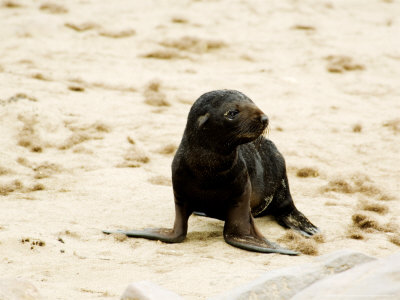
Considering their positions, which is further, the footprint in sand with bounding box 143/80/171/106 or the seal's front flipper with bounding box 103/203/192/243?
the footprint in sand with bounding box 143/80/171/106

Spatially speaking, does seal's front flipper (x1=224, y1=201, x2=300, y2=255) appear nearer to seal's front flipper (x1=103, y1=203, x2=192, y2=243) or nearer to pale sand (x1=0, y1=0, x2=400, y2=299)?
pale sand (x1=0, y1=0, x2=400, y2=299)

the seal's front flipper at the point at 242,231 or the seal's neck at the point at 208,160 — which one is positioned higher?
the seal's neck at the point at 208,160

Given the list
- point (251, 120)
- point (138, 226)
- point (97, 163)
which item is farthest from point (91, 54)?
point (251, 120)

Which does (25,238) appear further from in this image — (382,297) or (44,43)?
(44,43)

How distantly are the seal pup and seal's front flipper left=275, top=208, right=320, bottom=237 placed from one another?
513mm

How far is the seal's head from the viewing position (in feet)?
13.9

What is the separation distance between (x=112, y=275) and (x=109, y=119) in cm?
374

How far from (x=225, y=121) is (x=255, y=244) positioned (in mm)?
899

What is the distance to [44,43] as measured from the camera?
10.1 m

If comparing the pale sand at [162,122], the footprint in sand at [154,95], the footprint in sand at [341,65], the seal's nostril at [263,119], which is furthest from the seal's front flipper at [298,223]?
the footprint in sand at [341,65]

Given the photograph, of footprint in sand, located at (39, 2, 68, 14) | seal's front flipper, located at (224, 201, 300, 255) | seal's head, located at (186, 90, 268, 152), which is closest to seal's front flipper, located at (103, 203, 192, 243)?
seal's front flipper, located at (224, 201, 300, 255)

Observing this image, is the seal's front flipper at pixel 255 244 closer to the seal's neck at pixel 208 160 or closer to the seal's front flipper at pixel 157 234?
the seal's front flipper at pixel 157 234

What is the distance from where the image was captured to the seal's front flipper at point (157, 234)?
4.59 metres

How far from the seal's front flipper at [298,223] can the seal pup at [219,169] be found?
51 centimetres
